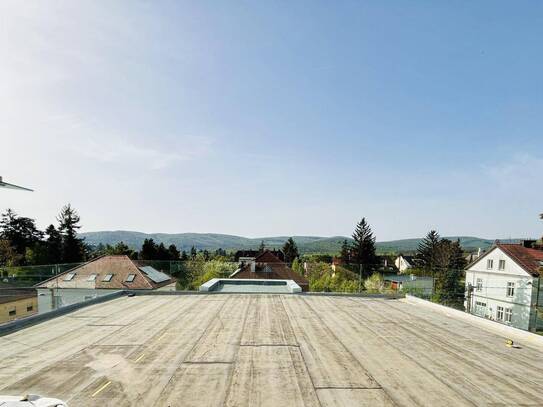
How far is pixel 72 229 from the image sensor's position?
217 feet

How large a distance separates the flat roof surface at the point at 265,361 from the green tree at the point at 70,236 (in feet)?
192

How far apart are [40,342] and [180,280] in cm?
1628

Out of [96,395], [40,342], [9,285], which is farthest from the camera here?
[9,285]

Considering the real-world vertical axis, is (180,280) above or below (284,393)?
below

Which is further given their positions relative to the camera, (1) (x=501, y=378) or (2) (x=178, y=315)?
(2) (x=178, y=315)

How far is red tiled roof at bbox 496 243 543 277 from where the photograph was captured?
25.0 metres

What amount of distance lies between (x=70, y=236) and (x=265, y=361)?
6978 centimetres

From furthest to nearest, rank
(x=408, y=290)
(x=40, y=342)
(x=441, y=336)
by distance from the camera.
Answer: (x=408, y=290)
(x=441, y=336)
(x=40, y=342)

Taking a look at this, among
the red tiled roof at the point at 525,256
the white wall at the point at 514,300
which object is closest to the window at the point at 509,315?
the white wall at the point at 514,300

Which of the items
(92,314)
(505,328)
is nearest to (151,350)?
(92,314)

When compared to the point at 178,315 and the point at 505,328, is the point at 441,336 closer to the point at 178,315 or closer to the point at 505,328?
the point at 505,328

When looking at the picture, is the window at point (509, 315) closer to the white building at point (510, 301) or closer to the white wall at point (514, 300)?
the white building at point (510, 301)

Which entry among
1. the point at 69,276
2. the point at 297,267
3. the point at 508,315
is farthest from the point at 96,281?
the point at 297,267

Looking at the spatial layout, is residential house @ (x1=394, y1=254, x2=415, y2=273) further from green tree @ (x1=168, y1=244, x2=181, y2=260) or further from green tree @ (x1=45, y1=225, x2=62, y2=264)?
green tree @ (x1=45, y1=225, x2=62, y2=264)
